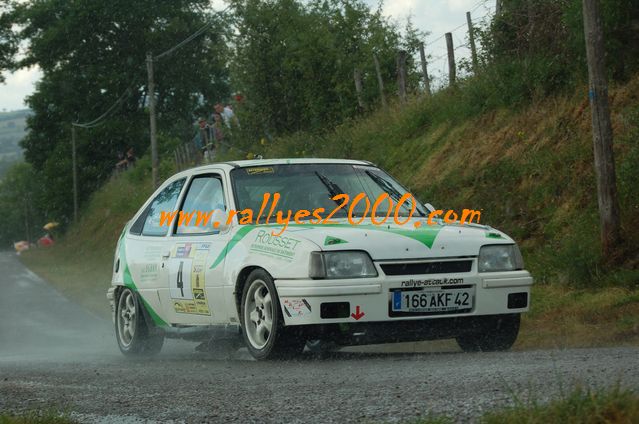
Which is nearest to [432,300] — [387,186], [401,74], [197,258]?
[387,186]

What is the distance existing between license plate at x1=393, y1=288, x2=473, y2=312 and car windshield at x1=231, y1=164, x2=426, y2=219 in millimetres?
1195

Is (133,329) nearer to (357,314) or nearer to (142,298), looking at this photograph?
(142,298)

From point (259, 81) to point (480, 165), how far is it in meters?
15.8

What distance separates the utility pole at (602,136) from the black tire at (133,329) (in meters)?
5.32

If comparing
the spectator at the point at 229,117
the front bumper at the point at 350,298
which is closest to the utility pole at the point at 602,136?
the front bumper at the point at 350,298

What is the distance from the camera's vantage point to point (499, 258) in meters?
8.52

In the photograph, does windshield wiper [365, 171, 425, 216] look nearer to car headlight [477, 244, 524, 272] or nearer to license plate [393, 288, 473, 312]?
car headlight [477, 244, 524, 272]

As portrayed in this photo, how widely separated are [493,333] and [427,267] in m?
0.96

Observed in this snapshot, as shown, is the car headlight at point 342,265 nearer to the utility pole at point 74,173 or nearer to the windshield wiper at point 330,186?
the windshield wiper at point 330,186

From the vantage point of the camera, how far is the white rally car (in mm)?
8016

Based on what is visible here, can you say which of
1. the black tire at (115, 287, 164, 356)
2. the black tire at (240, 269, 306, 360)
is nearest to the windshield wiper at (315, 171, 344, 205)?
the black tire at (240, 269, 306, 360)

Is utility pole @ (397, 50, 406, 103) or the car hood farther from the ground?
utility pole @ (397, 50, 406, 103)

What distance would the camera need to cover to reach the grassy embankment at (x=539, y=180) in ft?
38.5

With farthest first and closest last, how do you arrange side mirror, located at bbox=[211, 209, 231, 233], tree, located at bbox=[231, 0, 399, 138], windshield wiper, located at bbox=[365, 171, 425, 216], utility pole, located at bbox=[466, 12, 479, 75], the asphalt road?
tree, located at bbox=[231, 0, 399, 138] → utility pole, located at bbox=[466, 12, 479, 75] → windshield wiper, located at bbox=[365, 171, 425, 216] → side mirror, located at bbox=[211, 209, 231, 233] → the asphalt road
